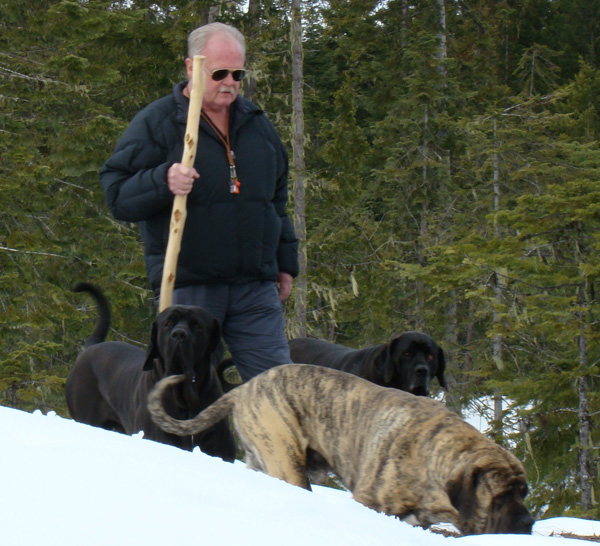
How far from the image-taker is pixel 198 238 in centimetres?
474

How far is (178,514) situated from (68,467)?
0.40 metres

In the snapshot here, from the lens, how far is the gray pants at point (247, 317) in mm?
4906

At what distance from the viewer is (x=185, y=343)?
4.93 m

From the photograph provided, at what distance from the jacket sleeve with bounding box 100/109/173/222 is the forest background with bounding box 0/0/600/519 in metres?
4.81

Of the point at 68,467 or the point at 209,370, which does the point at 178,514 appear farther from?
the point at 209,370

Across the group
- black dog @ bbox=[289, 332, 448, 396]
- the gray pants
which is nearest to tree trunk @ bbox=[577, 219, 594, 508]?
black dog @ bbox=[289, 332, 448, 396]

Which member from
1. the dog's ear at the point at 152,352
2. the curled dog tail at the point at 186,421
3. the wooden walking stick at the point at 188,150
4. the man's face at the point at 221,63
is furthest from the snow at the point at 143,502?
the man's face at the point at 221,63

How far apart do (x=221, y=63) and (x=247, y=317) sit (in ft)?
4.62

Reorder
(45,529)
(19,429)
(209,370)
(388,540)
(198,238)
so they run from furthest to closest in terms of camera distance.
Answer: (209,370), (198,238), (19,429), (388,540), (45,529)

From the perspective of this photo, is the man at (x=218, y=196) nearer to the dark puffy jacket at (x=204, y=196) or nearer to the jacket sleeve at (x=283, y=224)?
the dark puffy jacket at (x=204, y=196)

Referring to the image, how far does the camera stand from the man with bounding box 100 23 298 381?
4.71 metres

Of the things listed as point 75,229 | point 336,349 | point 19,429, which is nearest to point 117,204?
point 19,429

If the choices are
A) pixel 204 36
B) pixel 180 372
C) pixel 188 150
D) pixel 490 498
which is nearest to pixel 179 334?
pixel 180 372

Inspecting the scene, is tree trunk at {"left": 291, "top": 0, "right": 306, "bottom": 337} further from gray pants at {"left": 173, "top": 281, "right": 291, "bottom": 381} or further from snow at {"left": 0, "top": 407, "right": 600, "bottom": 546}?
snow at {"left": 0, "top": 407, "right": 600, "bottom": 546}
